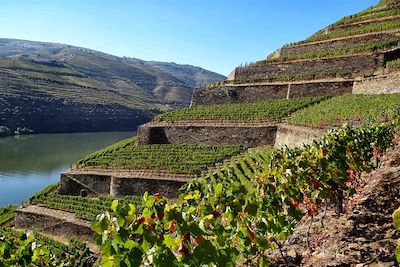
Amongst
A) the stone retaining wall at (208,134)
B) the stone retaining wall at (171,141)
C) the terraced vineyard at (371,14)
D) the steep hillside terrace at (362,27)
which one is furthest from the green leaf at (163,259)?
the terraced vineyard at (371,14)

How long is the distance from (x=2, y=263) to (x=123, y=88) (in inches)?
7456

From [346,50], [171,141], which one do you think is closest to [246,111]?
[171,141]

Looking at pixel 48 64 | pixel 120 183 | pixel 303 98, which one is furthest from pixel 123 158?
pixel 48 64

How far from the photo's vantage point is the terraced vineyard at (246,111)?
30.3m

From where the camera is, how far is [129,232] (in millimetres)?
3607

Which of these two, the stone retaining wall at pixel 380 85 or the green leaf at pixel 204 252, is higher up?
the stone retaining wall at pixel 380 85

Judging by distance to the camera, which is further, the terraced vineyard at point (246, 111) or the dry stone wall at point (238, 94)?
the dry stone wall at point (238, 94)

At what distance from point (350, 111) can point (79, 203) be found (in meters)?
17.0

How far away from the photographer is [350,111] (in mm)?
22328

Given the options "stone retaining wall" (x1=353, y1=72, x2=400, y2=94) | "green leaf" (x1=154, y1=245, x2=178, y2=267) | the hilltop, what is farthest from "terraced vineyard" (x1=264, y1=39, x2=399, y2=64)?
"green leaf" (x1=154, y1=245, x2=178, y2=267)

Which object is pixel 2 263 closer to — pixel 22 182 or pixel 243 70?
pixel 243 70

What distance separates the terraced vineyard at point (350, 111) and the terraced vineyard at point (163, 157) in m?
5.20

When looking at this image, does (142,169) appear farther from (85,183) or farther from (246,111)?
(246,111)

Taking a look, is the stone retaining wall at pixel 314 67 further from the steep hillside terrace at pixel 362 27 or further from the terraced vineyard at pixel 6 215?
the terraced vineyard at pixel 6 215
